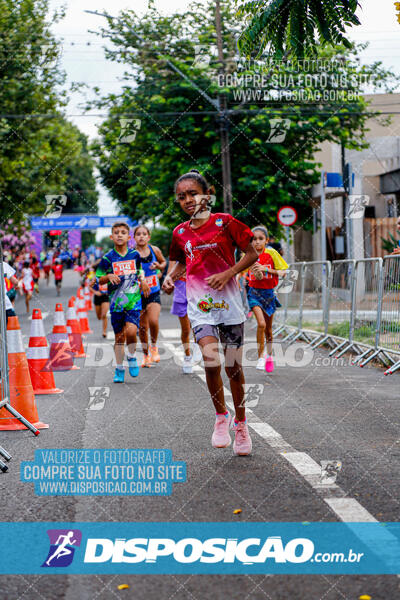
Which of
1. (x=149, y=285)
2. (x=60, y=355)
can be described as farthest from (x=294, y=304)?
(x=60, y=355)

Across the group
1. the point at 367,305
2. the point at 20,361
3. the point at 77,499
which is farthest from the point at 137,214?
the point at 77,499

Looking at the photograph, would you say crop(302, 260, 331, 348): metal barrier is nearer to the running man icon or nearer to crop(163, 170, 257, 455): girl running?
crop(163, 170, 257, 455): girl running

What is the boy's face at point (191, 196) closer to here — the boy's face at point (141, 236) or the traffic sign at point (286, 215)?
the boy's face at point (141, 236)

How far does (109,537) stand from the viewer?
391cm

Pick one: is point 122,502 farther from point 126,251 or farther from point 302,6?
point 126,251

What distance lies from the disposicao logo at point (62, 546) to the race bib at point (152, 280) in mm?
7310

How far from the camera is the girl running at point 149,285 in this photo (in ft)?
35.9

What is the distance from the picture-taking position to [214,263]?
5.77 meters

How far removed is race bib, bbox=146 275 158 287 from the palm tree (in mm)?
4902

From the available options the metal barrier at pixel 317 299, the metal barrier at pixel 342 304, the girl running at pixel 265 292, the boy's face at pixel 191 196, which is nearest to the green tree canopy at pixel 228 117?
the metal barrier at pixel 317 299

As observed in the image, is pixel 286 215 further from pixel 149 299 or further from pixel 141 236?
pixel 141 236

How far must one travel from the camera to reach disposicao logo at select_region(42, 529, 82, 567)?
3.68 metres

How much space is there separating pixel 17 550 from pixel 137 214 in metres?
34.4

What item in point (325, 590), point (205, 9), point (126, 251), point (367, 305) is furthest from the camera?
point (205, 9)
